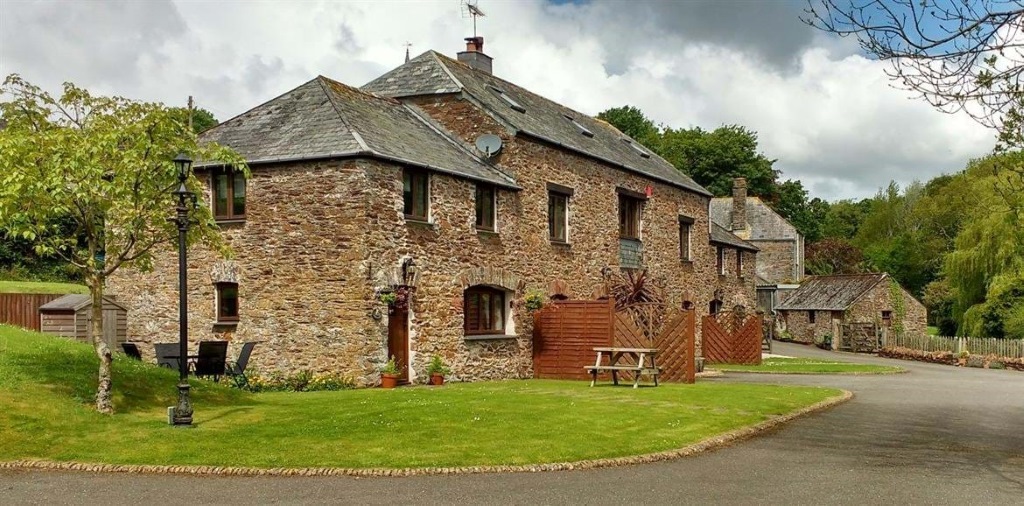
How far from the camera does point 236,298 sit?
23047mm

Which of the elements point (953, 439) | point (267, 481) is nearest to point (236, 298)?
point (267, 481)

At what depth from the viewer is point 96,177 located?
45.3 ft

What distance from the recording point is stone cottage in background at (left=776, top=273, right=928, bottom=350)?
177ft

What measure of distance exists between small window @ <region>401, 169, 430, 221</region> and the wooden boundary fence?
2807cm

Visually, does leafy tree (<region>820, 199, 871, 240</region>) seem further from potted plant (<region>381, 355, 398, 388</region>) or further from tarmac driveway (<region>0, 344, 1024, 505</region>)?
tarmac driveway (<region>0, 344, 1024, 505</region>)

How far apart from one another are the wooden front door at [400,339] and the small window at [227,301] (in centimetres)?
389

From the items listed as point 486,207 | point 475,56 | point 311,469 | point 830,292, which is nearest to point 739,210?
point 830,292

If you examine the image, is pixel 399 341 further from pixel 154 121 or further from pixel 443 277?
pixel 154 121

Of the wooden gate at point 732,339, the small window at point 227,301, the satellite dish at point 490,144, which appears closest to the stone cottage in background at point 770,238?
the wooden gate at point 732,339

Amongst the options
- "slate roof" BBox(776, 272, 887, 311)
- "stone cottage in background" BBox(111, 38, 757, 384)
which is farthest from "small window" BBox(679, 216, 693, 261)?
"slate roof" BBox(776, 272, 887, 311)

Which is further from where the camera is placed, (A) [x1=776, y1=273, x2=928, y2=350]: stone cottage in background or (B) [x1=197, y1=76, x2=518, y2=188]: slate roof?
(A) [x1=776, y1=273, x2=928, y2=350]: stone cottage in background

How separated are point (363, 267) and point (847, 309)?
131ft

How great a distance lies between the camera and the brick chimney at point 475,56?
33.9 meters

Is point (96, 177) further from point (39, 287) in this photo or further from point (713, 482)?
point (39, 287)
